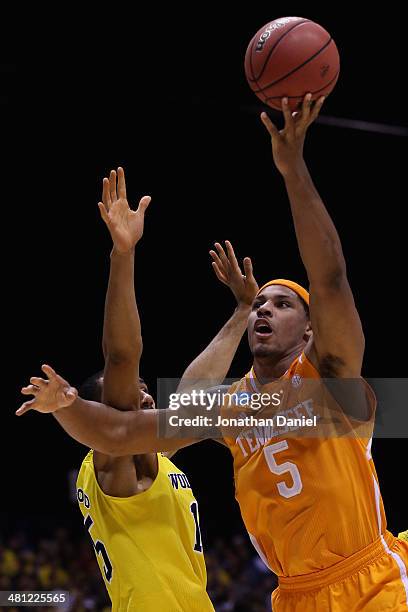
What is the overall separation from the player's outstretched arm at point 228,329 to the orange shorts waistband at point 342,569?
5.29ft

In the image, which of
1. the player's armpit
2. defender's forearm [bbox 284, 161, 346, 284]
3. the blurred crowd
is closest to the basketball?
defender's forearm [bbox 284, 161, 346, 284]

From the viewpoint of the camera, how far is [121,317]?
3.96 m

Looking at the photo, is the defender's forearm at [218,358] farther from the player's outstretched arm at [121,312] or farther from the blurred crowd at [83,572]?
the blurred crowd at [83,572]

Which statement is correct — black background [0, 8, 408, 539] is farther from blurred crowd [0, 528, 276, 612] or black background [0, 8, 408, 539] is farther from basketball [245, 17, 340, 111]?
basketball [245, 17, 340, 111]

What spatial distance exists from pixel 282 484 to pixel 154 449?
2.30 feet

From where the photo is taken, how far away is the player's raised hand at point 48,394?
338cm

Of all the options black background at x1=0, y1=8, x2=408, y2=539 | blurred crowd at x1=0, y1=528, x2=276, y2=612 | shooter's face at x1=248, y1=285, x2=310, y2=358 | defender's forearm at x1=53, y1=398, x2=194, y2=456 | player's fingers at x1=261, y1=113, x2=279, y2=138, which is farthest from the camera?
blurred crowd at x1=0, y1=528, x2=276, y2=612

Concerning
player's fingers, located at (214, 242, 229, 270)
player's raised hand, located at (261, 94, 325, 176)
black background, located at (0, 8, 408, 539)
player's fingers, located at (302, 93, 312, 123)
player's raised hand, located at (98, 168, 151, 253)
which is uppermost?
black background, located at (0, 8, 408, 539)

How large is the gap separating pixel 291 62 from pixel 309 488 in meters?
1.80

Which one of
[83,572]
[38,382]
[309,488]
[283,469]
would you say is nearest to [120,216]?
[38,382]

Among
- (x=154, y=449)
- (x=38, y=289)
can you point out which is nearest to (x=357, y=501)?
(x=154, y=449)

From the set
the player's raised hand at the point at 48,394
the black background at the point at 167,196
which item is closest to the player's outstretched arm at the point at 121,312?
the player's raised hand at the point at 48,394

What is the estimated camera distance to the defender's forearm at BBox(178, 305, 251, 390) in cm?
494

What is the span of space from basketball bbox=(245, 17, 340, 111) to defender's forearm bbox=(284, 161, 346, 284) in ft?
1.52
